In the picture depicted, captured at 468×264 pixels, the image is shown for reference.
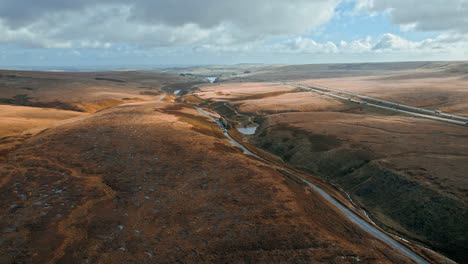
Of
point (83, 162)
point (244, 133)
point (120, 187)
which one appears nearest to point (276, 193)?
point (120, 187)

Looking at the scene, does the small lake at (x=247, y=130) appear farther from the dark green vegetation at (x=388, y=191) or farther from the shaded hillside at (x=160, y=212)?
the shaded hillside at (x=160, y=212)

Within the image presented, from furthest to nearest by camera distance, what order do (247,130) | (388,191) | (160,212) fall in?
1. (247,130)
2. (388,191)
3. (160,212)

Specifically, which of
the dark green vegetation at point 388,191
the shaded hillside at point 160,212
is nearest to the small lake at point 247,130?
the dark green vegetation at point 388,191

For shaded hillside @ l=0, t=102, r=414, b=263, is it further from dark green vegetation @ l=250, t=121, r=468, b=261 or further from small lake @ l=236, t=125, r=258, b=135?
small lake @ l=236, t=125, r=258, b=135

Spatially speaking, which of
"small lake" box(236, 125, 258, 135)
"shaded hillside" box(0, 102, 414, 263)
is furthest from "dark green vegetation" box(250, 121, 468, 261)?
"small lake" box(236, 125, 258, 135)

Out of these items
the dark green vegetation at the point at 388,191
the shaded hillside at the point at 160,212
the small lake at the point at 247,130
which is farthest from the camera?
the small lake at the point at 247,130

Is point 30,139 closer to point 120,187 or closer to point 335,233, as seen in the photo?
point 120,187

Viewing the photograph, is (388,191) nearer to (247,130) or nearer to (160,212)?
(160,212)

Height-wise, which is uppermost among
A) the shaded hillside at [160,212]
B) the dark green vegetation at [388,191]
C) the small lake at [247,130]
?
the shaded hillside at [160,212]

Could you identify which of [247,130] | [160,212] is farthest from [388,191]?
[247,130]

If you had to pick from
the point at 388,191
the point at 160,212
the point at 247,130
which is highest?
the point at 160,212

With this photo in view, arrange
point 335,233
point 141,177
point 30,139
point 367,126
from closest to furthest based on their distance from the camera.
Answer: point 335,233
point 141,177
point 30,139
point 367,126
